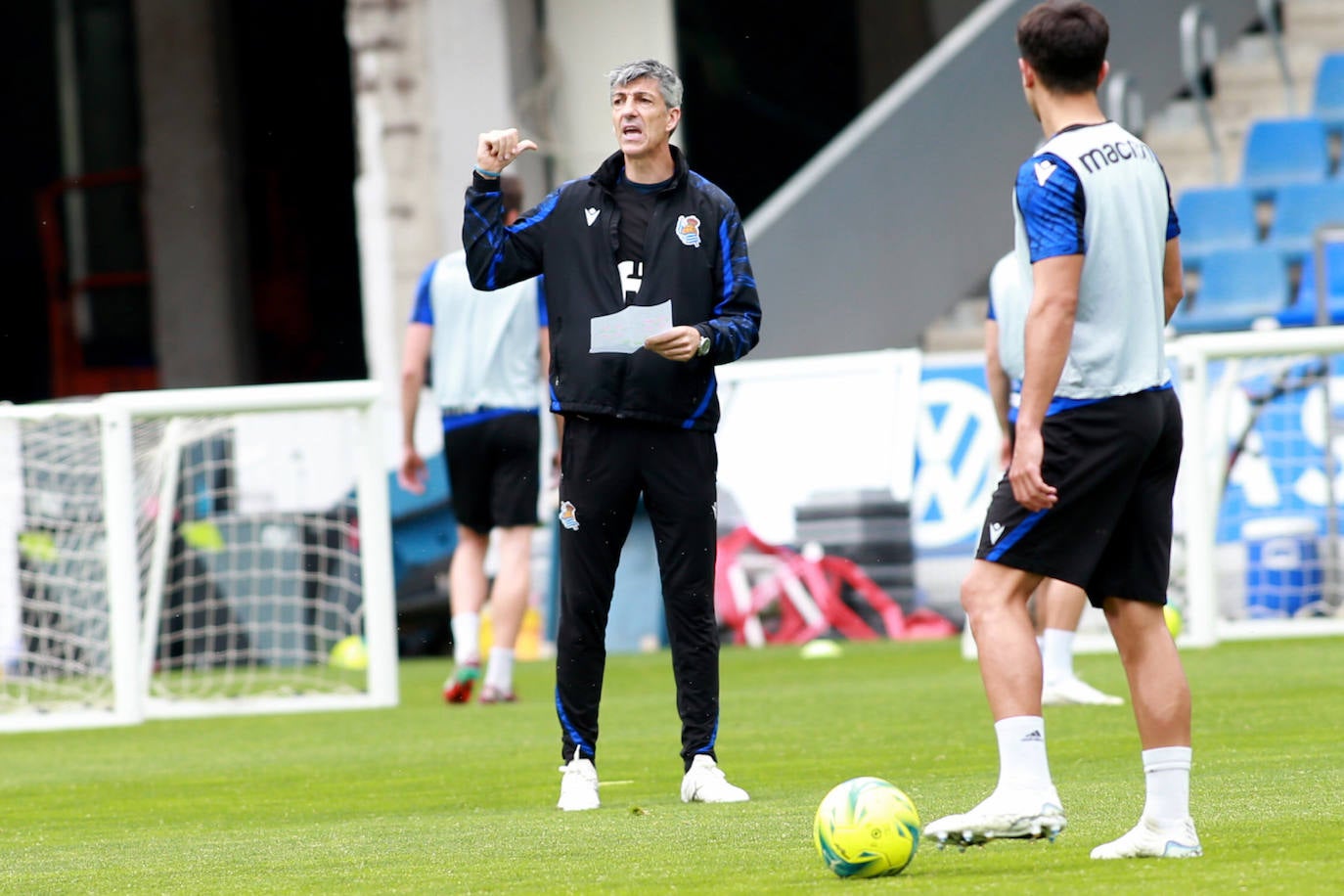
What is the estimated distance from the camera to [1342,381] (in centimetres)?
1261

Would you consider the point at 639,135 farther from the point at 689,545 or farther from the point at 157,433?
the point at 157,433

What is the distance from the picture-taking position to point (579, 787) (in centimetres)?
618

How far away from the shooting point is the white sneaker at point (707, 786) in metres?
6.15

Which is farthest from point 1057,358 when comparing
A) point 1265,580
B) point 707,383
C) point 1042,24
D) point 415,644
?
point 415,644

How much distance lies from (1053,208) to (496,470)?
5.46 meters

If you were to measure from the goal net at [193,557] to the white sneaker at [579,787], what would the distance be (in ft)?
13.2

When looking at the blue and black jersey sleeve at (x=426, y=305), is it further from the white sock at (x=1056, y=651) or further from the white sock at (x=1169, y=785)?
the white sock at (x=1169, y=785)

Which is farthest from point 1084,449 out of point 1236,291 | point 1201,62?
point 1201,62

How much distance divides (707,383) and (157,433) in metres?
5.75

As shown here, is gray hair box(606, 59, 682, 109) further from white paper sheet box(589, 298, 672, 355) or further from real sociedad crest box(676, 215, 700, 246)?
white paper sheet box(589, 298, 672, 355)

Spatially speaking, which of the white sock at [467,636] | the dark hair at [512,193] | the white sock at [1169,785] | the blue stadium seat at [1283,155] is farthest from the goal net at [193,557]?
the blue stadium seat at [1283,155]

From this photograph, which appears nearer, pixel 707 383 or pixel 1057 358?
pixel 1057 358

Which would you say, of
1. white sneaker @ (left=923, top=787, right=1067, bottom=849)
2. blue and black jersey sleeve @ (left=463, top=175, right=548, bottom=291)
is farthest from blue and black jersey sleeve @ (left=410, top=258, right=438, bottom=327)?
white sneaker @ (left=923, top=787, right=1067, bottom=849)

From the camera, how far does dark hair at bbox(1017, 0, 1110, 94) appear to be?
4.60 metres
